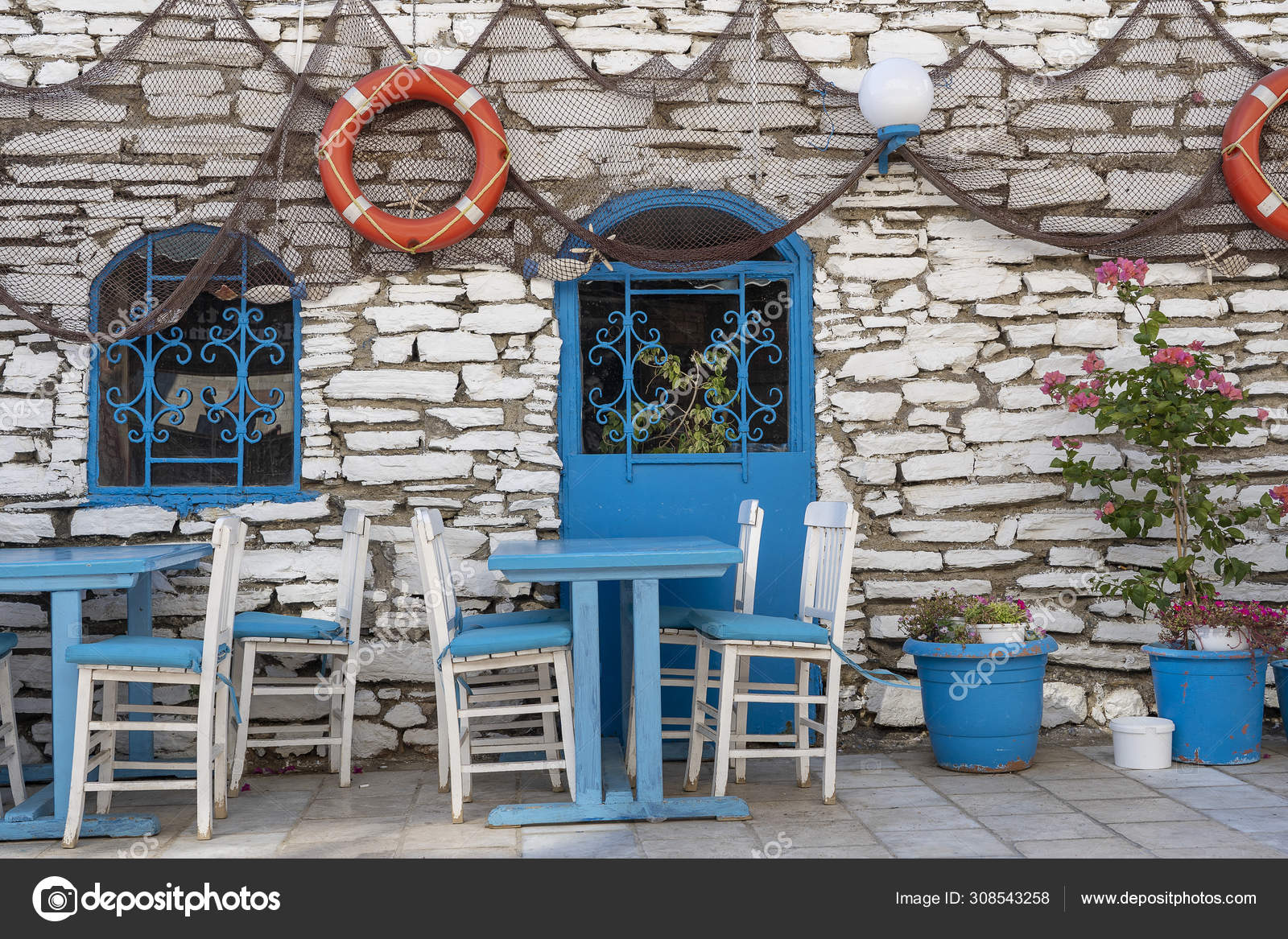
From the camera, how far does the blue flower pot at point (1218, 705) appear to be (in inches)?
155

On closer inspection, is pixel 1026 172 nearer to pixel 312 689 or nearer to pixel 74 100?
pixel 312 689

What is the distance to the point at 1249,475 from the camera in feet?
14.6

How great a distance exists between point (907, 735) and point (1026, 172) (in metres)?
2.22

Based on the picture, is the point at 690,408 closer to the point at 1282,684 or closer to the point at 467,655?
the point at 467,655

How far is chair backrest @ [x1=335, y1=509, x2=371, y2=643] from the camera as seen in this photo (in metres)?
3.90

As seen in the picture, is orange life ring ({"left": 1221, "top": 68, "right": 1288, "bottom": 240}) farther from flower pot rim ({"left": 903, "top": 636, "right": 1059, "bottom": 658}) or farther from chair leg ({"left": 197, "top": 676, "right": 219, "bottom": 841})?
chair leg ({"left": 197, "top": 676, "right": 219, "bottom": 841})

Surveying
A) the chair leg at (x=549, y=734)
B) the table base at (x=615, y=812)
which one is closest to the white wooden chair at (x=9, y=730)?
the table base at (x=615, y=812)

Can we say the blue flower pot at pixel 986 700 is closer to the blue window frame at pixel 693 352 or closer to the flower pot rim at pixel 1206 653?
the flower pot rim at pixel 1206 653

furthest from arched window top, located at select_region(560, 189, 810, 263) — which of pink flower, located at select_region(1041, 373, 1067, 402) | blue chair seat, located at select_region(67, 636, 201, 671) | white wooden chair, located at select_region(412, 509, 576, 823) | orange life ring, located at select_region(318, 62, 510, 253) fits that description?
blue chair seat, located at select_region(67, 636, 201, 671)

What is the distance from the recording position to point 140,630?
3783mm

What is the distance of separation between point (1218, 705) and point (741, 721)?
165 centimetres

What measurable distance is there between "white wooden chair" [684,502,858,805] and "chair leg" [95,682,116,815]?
5.81 feet

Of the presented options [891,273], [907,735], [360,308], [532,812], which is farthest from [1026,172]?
[532,812]

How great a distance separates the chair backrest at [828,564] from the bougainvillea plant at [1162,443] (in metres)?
1.01
